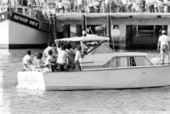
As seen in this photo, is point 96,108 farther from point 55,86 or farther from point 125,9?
point 125,9

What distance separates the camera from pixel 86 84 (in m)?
29.0

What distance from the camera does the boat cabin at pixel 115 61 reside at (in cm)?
2922

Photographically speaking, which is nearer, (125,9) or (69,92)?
(69,92)

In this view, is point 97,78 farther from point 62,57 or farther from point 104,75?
point 62,57

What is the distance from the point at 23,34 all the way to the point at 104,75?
91.4 feet

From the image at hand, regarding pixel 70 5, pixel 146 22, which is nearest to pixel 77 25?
pixel 70 5

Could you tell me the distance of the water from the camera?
2539 centimetres

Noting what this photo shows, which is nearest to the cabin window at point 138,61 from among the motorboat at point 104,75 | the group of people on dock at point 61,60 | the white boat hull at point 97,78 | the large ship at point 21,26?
the motorboat at point 104,75

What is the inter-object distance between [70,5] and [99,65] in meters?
27.2

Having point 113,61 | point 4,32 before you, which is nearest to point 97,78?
point 113,61

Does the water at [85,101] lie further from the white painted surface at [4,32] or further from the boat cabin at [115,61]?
the white painted surface at [4,32]

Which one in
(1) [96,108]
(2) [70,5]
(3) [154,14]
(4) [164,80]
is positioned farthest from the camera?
(2) [70,5]

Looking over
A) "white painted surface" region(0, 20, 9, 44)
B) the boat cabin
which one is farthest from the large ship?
the boat cabin

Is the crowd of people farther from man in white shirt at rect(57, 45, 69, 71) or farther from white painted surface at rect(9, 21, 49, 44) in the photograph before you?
man in white shirt at rect(57, 45, 69, 71)
